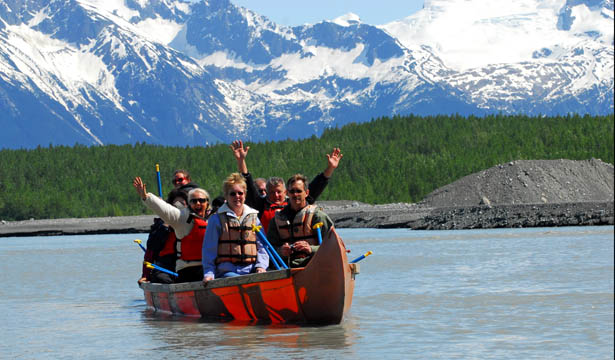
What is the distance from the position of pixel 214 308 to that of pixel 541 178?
79.9 m

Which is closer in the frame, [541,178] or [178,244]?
[178,244]

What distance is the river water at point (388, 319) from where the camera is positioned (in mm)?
19812

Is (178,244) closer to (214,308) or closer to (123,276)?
(214,308)

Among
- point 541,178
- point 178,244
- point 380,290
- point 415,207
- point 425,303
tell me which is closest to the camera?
point 178,244

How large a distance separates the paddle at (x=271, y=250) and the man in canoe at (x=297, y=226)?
0.12 metres

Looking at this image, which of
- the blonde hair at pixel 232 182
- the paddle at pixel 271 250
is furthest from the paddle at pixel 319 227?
the blonde hair at pixel 232 182

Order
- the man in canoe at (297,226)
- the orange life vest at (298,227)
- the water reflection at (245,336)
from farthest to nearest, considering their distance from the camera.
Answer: the orange life vest at (298,227)
the man in canoe at (297,226)
the water reflection at (245,336)

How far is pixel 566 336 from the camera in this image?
67.3ft

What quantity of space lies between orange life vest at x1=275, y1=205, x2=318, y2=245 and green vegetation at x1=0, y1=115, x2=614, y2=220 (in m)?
113

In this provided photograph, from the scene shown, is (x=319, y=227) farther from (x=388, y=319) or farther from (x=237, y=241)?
(x=388, y=319)

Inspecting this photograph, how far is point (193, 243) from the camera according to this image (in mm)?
23203

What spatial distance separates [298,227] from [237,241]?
A: 1.16 meters

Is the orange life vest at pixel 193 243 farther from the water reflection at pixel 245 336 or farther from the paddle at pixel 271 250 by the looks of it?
the paddle at pixel 271 250

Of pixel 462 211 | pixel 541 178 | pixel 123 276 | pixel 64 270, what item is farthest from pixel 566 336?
pixel 541 178
